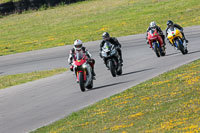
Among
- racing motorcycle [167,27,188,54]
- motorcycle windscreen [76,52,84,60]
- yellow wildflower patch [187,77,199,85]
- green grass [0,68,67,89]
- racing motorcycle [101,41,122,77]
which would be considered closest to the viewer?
yellow wildflower patch [187,77,199,85]

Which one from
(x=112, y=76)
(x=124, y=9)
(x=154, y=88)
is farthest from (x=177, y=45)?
(x=124, y=9)

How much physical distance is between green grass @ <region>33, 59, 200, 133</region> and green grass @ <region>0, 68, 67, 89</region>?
892 centimetres

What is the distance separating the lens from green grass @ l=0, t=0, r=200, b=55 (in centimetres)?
4444

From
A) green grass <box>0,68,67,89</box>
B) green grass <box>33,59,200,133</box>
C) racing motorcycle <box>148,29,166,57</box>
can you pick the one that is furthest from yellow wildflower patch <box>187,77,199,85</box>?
green grass <box>0,68,67,89</box>

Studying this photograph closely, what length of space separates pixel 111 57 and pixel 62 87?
7.15 ft

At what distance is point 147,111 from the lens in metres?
11.8

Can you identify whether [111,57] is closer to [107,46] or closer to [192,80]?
[107,46]

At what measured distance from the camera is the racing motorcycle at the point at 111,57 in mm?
20163

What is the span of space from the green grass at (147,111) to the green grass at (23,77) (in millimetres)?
8920

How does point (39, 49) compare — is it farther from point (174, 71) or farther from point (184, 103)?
point (184, 103)

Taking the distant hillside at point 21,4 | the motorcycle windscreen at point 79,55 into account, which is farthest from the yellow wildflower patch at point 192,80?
the distant hillside at point 21,4

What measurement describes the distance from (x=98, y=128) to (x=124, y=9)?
153 ft

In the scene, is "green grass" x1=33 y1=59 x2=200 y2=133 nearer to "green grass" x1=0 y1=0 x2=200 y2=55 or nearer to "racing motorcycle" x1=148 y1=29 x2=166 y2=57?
"racing motorcycle" x1=148 y1=29 x2=166 y2=57

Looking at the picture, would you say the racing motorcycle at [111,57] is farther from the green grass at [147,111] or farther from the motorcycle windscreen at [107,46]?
the green grass at [147,111]
